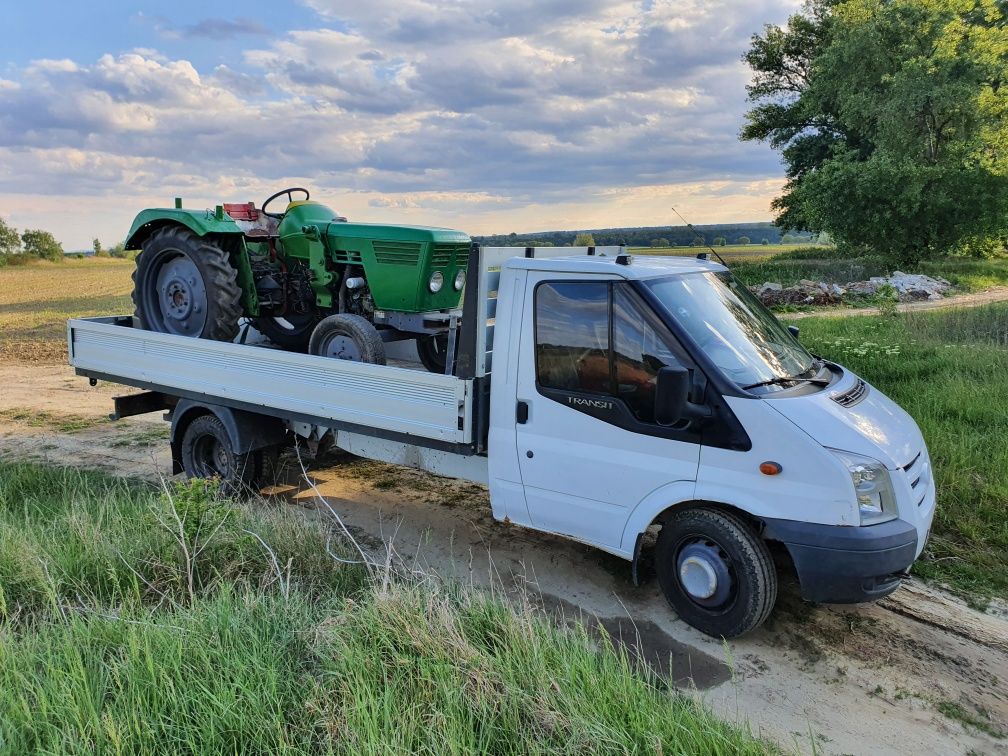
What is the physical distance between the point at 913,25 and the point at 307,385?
2831 centimetres

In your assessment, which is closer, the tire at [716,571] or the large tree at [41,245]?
the tire at [716,571]

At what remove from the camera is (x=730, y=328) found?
422cm

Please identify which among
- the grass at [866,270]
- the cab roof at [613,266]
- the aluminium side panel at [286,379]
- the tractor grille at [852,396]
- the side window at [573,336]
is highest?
the grass at [866,270]

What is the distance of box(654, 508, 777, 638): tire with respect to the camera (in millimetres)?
3807

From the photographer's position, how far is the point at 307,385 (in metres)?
5.24

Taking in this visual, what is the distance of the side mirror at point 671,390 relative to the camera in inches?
141

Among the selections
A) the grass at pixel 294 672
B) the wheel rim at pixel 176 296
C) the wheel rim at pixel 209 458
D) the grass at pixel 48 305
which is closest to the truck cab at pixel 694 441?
the grass at pixel 294 672

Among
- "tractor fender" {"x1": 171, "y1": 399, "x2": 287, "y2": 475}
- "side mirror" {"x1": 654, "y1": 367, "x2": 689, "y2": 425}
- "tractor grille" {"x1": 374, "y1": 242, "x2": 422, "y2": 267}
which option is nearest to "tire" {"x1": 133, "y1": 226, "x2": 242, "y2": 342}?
"tractor fender" {"x1": 171, "y1": 399, "x2": 287, "y2": 475}

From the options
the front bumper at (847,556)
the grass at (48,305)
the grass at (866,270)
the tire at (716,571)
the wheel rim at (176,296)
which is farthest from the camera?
the grass at (866,270)

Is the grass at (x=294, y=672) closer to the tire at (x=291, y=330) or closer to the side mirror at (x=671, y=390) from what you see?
the side mirror at (x=671, y=390)

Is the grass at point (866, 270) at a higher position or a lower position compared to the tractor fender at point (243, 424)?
higher

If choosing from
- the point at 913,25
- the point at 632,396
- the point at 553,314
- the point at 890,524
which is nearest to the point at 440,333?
the point at 553,314

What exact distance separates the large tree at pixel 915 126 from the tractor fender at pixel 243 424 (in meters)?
24.7

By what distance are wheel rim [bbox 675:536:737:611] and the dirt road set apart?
25 centimetres
